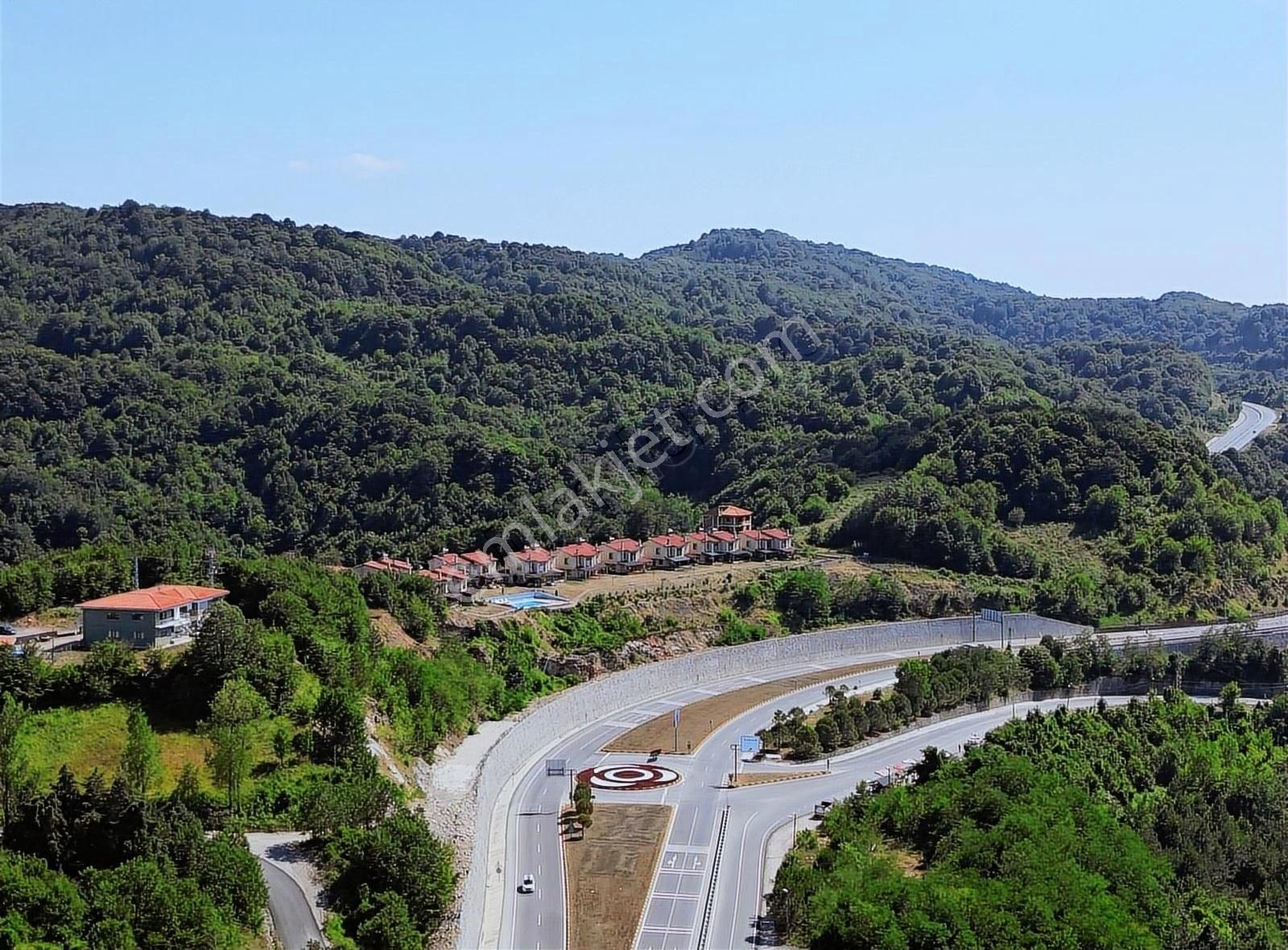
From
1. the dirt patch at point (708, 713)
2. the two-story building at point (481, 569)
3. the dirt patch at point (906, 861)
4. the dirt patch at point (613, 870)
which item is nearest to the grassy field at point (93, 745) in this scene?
the dirt patch at point (613, 870)

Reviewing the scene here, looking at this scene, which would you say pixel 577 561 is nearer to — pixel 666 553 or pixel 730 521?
pixel 666 553

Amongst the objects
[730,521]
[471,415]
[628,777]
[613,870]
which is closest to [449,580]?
[628,777]

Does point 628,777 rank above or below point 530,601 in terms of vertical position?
below

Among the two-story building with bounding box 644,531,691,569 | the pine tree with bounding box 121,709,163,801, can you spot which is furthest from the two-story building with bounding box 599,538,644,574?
the pine tree with bounding box 121,709,163,801

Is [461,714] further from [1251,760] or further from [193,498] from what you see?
[193,498]

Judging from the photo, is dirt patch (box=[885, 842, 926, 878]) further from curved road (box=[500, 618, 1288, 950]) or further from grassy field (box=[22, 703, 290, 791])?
grassy field (box=[22, 703, 290, 791])

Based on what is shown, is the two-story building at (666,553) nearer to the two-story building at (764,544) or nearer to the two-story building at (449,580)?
the two-story building at (764,544)

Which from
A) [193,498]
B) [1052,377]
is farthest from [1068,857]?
[1052,377]

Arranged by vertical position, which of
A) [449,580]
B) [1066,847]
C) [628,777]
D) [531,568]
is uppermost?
[531,568]
